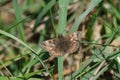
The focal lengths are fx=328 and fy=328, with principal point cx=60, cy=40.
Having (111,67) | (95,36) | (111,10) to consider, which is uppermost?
(111,10)

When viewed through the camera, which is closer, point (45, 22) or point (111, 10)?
point (111, 10)

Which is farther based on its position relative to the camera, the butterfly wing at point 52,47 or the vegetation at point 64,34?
the vegetation at point 64,34

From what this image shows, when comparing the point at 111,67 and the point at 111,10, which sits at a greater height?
the point at 111,10

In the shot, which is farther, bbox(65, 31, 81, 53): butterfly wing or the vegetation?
the vegetation

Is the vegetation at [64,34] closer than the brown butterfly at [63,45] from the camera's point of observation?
No

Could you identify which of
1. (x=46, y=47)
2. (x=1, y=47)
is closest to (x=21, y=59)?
(x=1, y=47)

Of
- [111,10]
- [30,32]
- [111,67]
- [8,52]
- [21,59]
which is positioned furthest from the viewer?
[30,32]

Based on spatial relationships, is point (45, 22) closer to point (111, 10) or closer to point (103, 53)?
point (111, 10)

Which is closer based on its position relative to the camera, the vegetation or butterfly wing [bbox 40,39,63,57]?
butterfly wing [bbox 40,39,63,57]
